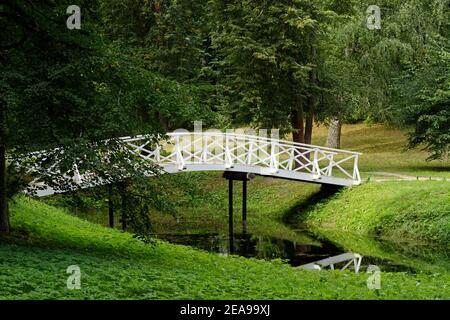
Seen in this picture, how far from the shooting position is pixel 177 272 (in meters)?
12.3

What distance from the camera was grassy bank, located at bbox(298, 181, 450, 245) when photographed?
830 inches

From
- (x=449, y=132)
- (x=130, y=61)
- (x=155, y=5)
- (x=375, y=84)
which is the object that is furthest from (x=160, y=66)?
(x=130, y=61)

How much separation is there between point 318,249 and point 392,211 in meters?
3.15

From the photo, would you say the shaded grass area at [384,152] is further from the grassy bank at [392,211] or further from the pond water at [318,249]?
the pond water at [318,249]

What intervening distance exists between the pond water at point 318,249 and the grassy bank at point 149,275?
2673 mm

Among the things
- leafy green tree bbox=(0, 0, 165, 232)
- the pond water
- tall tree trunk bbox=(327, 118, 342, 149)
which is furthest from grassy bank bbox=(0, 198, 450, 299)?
tall tree trunk bbox=(327, 118, 342, 149)

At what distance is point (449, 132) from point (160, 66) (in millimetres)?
12221

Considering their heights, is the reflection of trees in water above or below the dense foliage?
below

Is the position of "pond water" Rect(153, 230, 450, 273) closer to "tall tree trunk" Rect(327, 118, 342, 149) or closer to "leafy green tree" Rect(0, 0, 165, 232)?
"leafy green tree" Rect(0, 0, 165, 232)

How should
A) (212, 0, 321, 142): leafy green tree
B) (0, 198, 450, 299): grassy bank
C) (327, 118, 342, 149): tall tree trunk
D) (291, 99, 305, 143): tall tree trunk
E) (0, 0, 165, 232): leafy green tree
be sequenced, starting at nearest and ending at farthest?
1. (0, 198, 450, 299): grassy bank
2. (0, 0, 165, 232): leafy green tree
3. (212, 0, 321, 142): leafy green tree
4. (291, 99, 305, 143): tall tree trunk
5. (327, 118, 342, 149): tall tree trunk

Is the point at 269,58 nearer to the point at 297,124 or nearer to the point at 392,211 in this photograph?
the point at 297,124

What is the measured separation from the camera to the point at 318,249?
68.8 feet

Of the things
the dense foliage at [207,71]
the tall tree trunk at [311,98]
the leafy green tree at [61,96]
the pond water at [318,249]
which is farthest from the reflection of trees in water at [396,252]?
the tall tree trunk at [311,98]

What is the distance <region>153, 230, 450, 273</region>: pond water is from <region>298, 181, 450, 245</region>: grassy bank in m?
0.67
